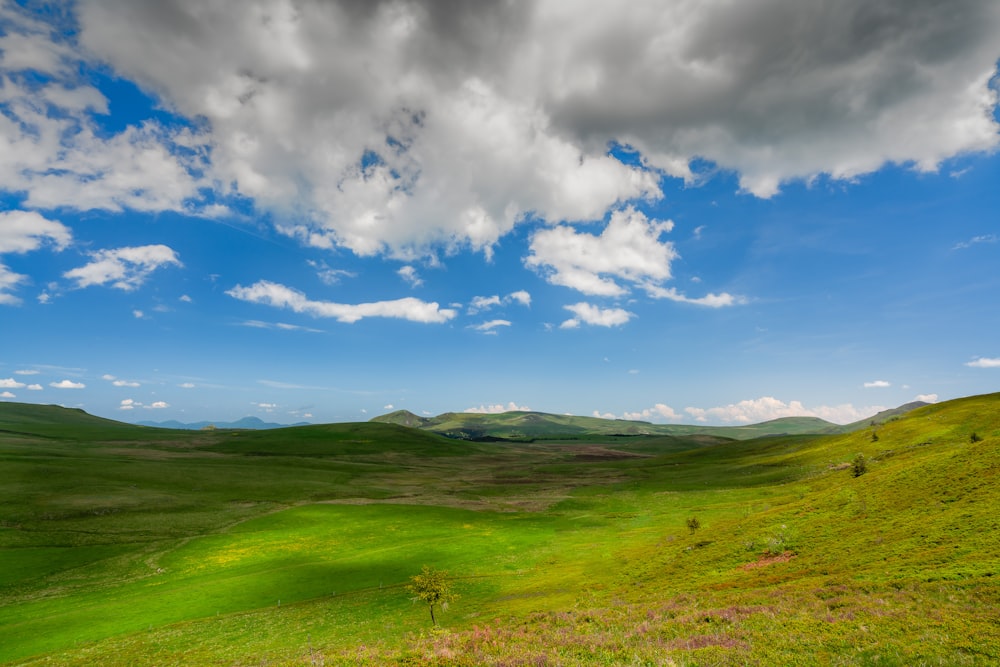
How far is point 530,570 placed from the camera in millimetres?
51969

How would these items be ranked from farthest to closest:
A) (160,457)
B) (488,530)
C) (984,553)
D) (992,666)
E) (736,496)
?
(160,457)
(736,496)
(488,530)
(984,553)
(992,666)

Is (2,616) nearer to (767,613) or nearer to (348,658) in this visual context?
(348,658)

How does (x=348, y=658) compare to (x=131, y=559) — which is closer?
(x=348, y=658)

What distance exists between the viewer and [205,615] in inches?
1677

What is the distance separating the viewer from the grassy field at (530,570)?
69.6ft

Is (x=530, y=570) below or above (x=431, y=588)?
below

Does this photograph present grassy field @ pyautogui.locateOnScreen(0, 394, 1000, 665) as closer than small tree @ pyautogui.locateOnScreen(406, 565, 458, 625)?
Yes

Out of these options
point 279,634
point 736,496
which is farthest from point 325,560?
point 736,496

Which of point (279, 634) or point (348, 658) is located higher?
point (348, 658)

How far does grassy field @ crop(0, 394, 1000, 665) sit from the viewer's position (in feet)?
69.6

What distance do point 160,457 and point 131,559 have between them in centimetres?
11427

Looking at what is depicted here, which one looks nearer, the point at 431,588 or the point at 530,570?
the point at 431,588

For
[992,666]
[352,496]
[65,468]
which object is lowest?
[352,496]

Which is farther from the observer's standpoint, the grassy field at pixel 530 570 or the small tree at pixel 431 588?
the small tree at pixel 431 588
